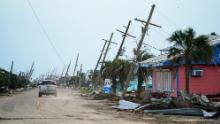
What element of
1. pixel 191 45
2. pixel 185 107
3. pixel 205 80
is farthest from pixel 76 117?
pixel 205 80

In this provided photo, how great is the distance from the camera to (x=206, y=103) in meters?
24.4

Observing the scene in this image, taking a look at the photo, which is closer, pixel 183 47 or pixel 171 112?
pixel 171 112

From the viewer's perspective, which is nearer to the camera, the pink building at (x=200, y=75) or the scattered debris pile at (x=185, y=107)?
the scattered debris pile at (x=185, y=107)

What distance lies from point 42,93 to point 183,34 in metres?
23.2

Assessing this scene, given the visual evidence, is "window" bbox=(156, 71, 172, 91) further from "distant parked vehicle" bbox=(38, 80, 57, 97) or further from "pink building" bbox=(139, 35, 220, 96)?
"distant parked vehicle" bbox=(38, 80, 57, 97)

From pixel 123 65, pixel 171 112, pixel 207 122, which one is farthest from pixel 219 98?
pixel 123 65

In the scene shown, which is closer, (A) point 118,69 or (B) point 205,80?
(B) point 205,80

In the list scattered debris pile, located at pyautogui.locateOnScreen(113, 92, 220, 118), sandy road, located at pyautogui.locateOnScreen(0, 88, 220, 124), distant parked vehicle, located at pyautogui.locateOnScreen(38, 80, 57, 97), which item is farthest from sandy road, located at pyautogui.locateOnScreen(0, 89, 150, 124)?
distant parked vehicle, located at pyautogui.locateOnScreen(38, 80, 57, 97)

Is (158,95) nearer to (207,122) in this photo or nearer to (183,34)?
(183,34)

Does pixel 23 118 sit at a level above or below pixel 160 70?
below

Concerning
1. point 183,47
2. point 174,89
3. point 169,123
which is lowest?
point 169,123

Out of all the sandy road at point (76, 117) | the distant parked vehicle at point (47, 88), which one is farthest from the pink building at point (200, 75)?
the distant parked vehicle at point (47, 88)

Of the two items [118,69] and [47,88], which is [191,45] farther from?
[47,88]

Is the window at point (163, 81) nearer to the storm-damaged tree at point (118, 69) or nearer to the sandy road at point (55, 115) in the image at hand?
the storm-damaged tree at point (118, 69)
